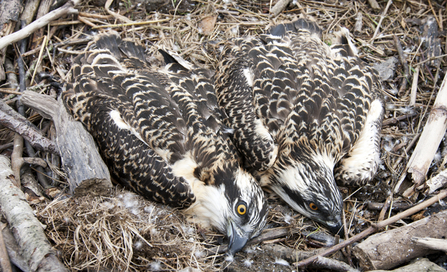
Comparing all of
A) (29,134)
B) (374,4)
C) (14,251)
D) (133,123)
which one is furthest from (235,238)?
(374,4)

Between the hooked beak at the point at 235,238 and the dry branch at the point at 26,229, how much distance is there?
1.36 metres

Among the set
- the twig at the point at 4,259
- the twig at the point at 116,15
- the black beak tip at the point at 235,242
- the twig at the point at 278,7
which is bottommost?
the black beak tip at the point at 235,242

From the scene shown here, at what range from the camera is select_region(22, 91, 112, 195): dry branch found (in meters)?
2.97

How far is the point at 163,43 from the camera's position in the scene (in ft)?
14.4

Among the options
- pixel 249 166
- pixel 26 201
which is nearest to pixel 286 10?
pixel 249 166

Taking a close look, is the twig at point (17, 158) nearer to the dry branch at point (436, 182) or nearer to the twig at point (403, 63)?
the dry branch at point (436, 182)

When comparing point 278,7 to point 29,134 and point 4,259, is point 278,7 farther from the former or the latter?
point 4,259

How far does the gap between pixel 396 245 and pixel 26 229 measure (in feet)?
10.1

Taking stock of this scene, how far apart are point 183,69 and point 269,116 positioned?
3.75 ft

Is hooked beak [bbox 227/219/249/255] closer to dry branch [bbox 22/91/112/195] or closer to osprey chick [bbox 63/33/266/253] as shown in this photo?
osprey chick [bbox 63/33/266/253]

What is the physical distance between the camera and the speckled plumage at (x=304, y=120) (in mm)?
3311

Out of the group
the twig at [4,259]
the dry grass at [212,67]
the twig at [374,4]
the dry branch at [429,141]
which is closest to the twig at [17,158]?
the dry grass at [212,67]

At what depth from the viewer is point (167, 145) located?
3139 mm

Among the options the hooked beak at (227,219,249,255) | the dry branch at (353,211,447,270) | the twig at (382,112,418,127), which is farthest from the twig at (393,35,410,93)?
the hooked beak at (227,219,249,255)
